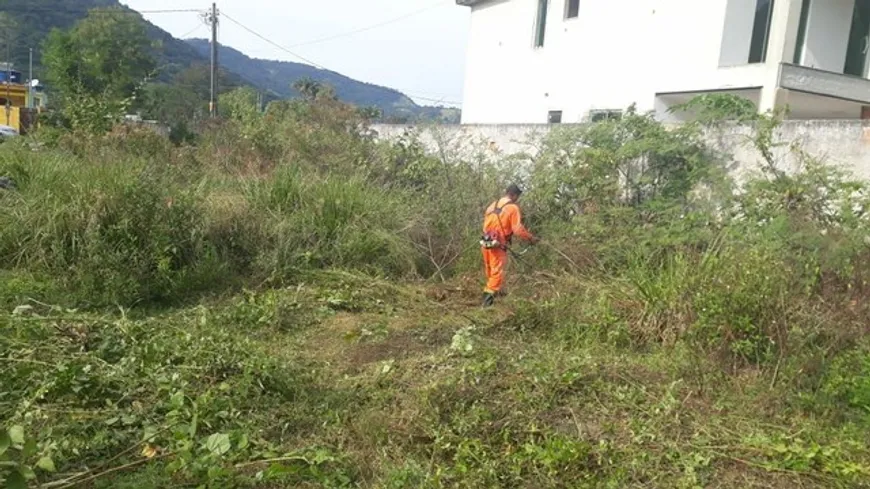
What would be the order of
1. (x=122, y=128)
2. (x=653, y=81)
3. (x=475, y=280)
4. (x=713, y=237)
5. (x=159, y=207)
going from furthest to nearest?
1. (x=653, y=81)
2. (x=122, y=128)
3. (x=475, y=280)
4. (x=159, y=207)
5. (x=713, y=237)

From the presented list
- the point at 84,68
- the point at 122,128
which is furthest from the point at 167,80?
the point at 122,128

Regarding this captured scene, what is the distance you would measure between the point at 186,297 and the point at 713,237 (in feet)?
18.1

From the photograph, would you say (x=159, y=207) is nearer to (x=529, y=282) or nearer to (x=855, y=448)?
(x=529, y=282)

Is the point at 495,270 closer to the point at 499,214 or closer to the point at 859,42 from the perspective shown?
the point at 499,214

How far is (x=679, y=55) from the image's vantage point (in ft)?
44.8

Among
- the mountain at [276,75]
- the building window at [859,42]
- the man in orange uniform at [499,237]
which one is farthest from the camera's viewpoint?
the mountain at [276,75]

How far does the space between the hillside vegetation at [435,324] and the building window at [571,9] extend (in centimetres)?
878

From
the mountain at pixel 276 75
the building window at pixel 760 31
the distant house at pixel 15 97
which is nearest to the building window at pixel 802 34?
the building window at pixel 760 31

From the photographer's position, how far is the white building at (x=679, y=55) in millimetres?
11789

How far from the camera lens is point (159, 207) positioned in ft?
23.3

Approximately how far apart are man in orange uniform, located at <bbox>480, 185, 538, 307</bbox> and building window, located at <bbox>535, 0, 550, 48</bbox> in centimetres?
1190

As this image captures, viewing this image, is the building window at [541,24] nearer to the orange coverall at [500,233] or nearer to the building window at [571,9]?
the building window at [571,9]

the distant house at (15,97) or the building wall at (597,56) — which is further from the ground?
the building wall at (597,56)

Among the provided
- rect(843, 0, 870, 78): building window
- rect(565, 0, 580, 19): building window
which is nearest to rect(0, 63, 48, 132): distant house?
rect(565, 0, 580, 19): building window
